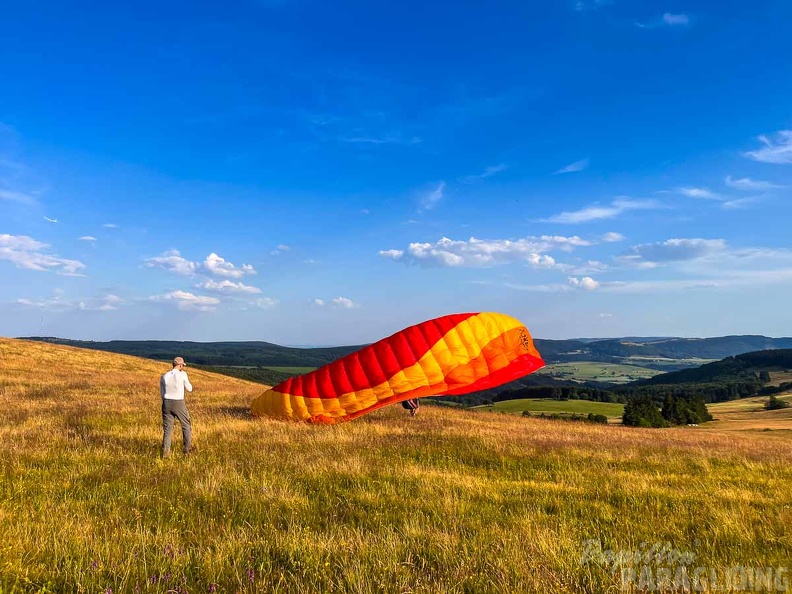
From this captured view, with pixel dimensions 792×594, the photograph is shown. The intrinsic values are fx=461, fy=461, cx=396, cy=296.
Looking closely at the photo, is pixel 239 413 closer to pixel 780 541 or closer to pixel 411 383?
pixel 411 383

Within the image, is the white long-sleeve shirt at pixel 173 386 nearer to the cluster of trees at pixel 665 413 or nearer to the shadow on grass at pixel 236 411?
the shadow on grass at pixel 236 411

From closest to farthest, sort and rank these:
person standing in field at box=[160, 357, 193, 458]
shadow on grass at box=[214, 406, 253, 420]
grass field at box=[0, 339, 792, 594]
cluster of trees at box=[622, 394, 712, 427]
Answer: grass field at box=[0, 339, 792, 594]
person standing in field at box=[160, 357, 193, 458]
shadow on grass at box=[214, 406, 253, 420]
cluster of trees at box=[622, 394, 712, 427]

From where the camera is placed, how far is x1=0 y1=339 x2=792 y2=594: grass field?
4.70 metres

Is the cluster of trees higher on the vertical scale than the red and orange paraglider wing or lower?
lower

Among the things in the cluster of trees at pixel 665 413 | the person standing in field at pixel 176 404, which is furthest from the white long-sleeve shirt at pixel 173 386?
the cluster of trees at pixel 665 413

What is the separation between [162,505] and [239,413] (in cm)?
1194

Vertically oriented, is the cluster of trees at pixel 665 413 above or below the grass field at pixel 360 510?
below

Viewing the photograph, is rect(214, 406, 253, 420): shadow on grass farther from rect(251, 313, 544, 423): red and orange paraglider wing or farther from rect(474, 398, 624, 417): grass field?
rect(474, 398, 624, 417): grass field

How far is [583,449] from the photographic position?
1325 cm

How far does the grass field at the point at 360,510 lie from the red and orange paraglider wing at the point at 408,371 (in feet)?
8.38

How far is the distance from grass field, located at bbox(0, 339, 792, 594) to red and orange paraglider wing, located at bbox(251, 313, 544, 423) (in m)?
2.55

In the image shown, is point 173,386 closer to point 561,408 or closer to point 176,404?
point 176,404

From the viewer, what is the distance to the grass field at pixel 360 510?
4.70m

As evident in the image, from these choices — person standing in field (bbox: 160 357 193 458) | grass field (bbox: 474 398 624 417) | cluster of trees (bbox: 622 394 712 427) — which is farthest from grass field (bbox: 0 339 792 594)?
grass field (bbox: 474 398 624 417)
